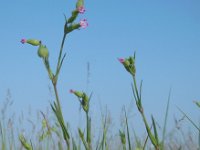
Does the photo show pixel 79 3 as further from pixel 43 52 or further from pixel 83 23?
pixel 43 52

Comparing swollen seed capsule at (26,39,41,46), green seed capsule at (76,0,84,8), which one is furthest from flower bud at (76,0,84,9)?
swollen seed capsule at (26,39,41,46)

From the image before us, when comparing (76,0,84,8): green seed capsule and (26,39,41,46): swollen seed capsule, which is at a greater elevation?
(76,0,84,8): green seed capsule

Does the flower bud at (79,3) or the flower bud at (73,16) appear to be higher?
the flower bud at (79,3)

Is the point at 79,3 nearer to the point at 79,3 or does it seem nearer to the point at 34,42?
the point at 79,3

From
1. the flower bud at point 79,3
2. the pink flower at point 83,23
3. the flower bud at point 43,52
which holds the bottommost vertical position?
the flower bud at point 43,52

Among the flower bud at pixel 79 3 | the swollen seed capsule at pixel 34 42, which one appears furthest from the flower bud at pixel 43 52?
Result: the flower bud at pixel 79 3

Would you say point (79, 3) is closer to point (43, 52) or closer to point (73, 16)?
point (73, 16)

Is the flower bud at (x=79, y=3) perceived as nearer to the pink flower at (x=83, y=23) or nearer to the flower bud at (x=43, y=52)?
the pink flower at (x=83, y=23)

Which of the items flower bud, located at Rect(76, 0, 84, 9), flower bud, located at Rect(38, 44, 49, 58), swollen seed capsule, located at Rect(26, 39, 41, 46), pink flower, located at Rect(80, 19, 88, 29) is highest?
flower bud, located at Rect(76, 0, 84, 9)

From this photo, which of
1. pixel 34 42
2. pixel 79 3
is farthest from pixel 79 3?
pixel 34 42

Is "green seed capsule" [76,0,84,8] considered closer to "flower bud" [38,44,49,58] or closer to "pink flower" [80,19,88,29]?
"pink flower" [80,19,88,29]

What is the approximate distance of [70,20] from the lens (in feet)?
3.26

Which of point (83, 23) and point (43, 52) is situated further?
point (83, 23)

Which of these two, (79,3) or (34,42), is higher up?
(79,3)
